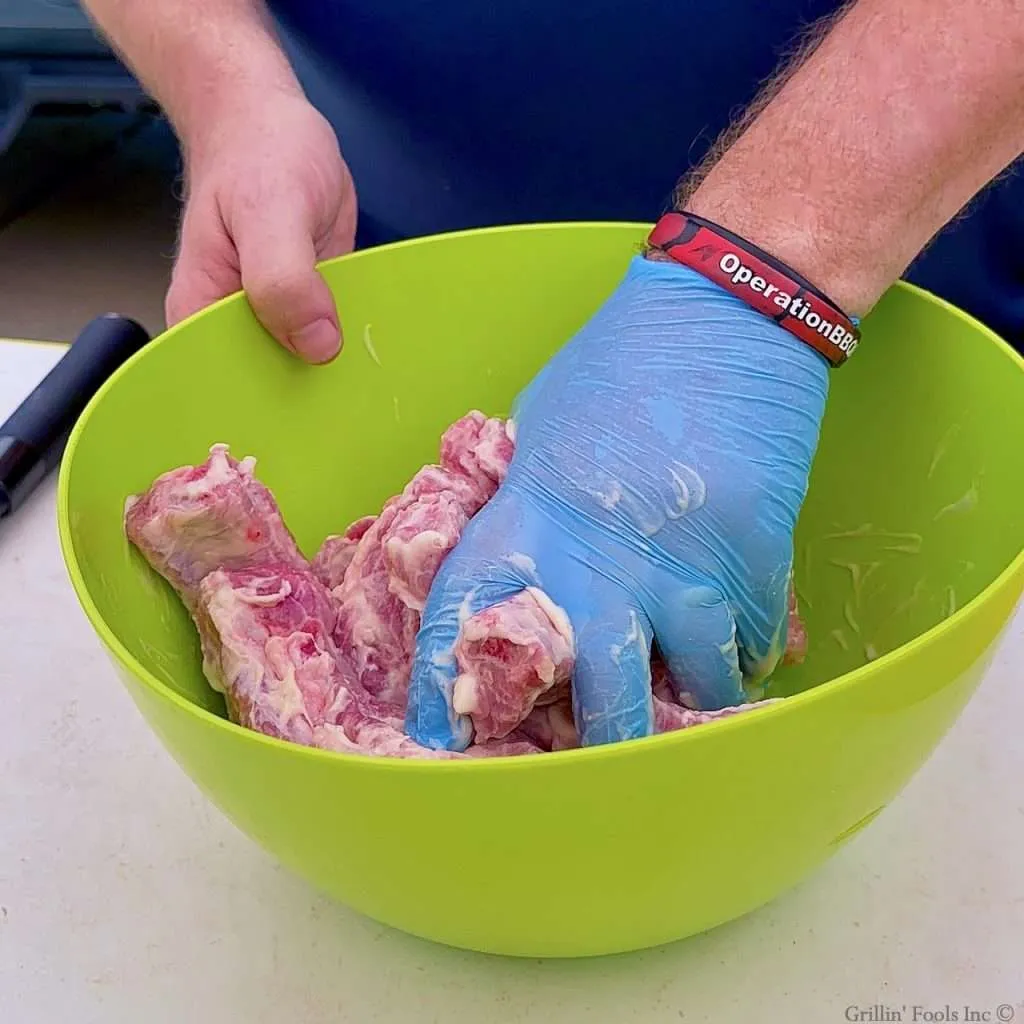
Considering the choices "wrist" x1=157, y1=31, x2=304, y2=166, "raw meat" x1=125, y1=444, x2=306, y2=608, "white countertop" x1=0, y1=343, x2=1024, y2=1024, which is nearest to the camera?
"white countertop" x1=0, y1=343, x2=1024, y2=1024

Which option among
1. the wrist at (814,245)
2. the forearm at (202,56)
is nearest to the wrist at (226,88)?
the forearm at (202,56)

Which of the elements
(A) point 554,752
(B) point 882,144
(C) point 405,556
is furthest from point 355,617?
(B) point 882,144

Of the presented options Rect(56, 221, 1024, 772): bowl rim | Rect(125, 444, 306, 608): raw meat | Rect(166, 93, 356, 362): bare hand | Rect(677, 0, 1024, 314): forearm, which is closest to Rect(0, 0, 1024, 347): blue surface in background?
Rect(166, 93, 356, 362): bare hand

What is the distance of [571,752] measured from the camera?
41 cm

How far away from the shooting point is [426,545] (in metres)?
0.69

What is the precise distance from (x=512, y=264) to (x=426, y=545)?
252 millimetres

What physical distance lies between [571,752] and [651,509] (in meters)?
0.25

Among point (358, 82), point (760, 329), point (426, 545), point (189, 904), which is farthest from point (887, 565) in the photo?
point (358, 82)

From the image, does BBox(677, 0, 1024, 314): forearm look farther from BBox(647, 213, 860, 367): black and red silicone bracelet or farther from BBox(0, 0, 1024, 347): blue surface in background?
BBox(0, 0, 1024, 347): blue surface in background

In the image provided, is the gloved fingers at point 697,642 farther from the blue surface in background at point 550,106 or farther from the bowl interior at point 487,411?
the blue surface in background at point 550,106

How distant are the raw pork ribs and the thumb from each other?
10cm

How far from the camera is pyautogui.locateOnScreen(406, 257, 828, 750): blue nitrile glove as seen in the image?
0.62 m

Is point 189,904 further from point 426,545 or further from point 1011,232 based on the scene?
point 1011,232

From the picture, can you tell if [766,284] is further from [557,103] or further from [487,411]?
[557,103]
